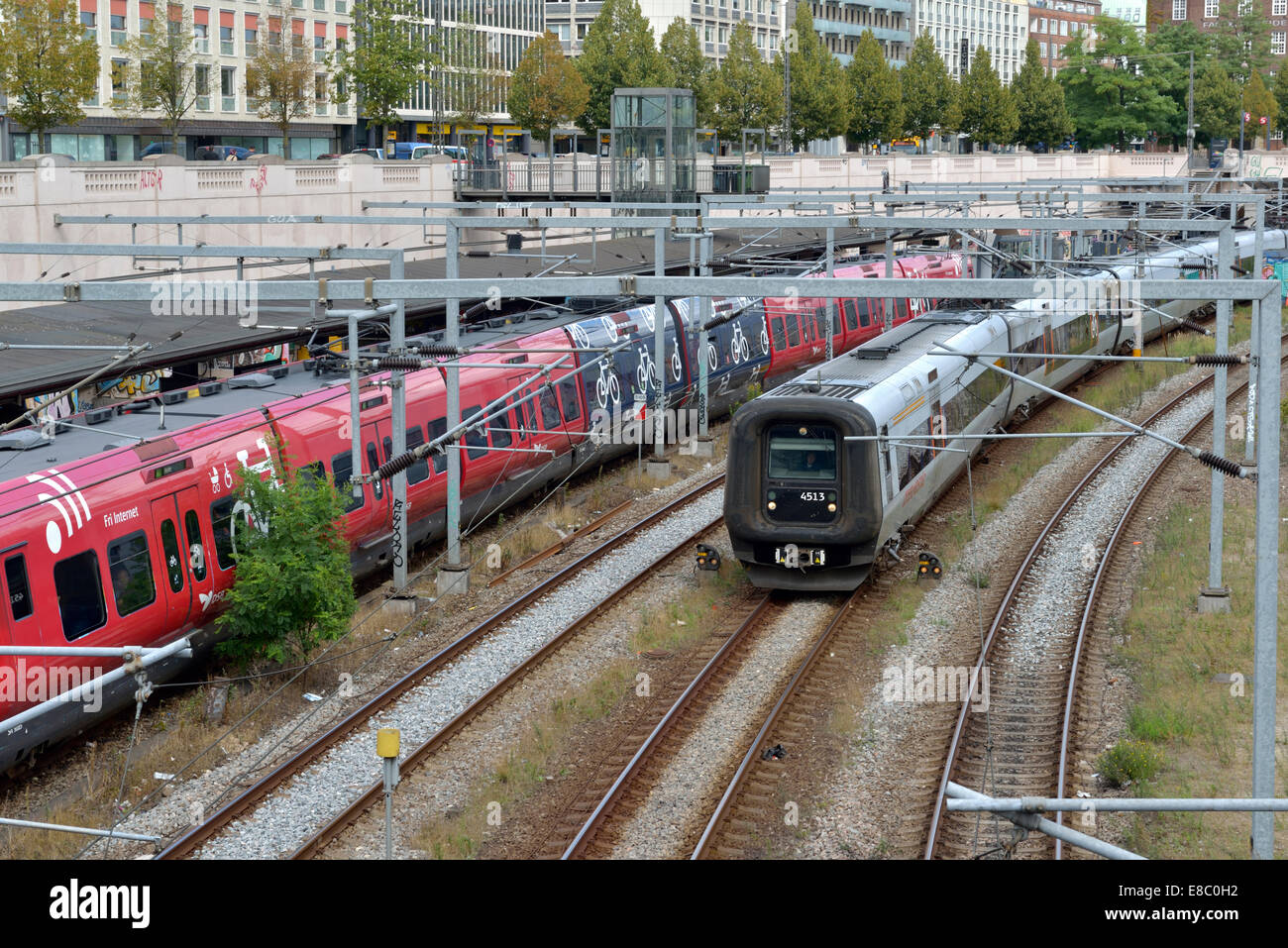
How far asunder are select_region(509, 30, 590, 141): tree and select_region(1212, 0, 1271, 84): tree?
66825mm

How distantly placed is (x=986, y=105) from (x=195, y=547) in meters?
81.3

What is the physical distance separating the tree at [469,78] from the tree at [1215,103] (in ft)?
162

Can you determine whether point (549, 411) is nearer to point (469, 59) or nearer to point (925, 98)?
point (469, 59)

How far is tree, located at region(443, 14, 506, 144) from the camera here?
68000 millimetres

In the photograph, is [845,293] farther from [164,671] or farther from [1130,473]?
[1130,473]

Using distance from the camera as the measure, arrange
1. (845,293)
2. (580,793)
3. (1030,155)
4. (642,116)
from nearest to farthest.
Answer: (845,293)
(580,793)
(642,116)
(1030,155)

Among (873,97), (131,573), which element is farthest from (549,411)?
(873,97)

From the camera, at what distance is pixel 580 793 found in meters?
13.2

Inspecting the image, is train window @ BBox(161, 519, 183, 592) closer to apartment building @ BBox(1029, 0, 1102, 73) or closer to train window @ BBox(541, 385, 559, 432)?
train window @ BBox(541, 385, 559, 432)

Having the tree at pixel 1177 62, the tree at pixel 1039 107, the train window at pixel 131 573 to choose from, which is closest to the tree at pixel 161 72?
the train window at pixel 131 573

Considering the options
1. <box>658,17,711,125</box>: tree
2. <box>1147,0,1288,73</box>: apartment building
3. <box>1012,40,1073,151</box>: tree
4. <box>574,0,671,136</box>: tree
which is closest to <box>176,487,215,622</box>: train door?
<box>574,0,671,136</box>: tree

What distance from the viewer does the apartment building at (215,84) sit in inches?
2391
